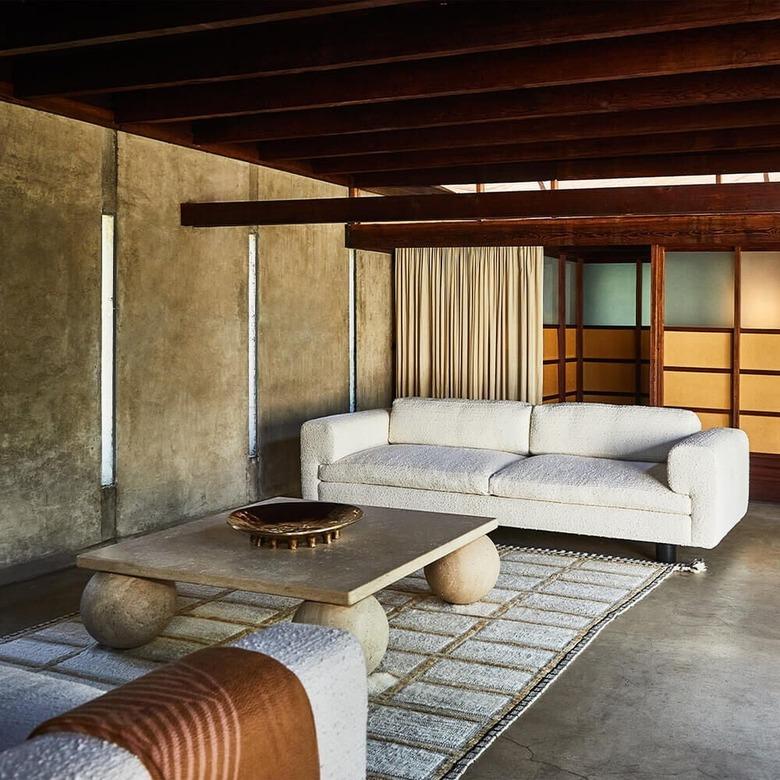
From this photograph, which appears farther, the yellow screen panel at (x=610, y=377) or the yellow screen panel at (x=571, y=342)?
the yellow screen panel at (x=610, y=377)

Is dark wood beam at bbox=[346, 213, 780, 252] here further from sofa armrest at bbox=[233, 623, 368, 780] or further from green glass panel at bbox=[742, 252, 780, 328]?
sofa armrest at bbox=[233, 623, 368, 780]

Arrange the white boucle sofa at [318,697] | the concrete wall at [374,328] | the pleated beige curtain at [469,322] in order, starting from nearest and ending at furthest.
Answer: the white boucle sofa at [318,697], the pleated beige curtain at [469,322], the concrete wall at [374,328]

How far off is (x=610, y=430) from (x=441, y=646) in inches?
87.7

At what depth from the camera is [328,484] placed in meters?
5.44

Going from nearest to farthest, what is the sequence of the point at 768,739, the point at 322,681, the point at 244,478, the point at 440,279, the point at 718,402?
the point at 322,681 < the point at 768,739 < the point at 244,478 < the point at 718,402 < the point at 440,279

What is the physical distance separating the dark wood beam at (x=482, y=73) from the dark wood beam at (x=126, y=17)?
64 centimetres

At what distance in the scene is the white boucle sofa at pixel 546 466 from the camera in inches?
181

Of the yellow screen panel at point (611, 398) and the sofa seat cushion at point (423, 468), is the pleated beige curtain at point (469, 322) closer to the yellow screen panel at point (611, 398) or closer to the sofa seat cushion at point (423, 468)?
the sofa seat cushion at point (423, 468)

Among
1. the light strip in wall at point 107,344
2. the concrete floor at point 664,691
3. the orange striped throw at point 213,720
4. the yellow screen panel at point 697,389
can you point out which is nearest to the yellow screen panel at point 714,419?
the yellow screen panel at point 697,389

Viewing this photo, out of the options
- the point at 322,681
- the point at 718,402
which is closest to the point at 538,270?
the point at 718,402

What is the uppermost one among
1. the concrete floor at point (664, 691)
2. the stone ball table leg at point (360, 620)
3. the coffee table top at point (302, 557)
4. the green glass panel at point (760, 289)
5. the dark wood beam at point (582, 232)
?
the dark wood beam at point (582, 232)

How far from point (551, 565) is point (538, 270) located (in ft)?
8.86

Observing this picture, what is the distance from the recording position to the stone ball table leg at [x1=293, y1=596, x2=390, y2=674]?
10.2 ft

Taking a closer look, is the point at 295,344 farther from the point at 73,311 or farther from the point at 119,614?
the point at 119,614
